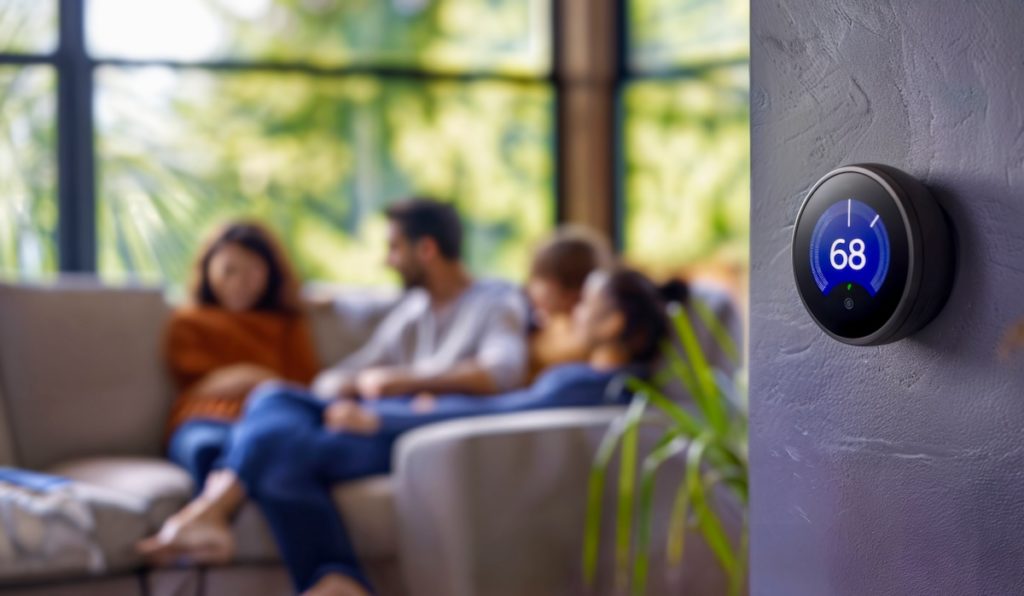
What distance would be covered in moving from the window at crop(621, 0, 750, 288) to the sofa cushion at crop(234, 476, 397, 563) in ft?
5.37

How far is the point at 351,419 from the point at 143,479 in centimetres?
46

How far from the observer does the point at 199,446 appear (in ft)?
8.23

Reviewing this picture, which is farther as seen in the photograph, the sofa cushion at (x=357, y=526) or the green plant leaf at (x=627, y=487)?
the sofa cushion at (x=357, y=526)

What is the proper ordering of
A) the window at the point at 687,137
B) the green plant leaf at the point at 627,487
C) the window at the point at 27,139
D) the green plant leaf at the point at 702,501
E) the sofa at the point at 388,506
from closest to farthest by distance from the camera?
1. the green plant leaf at the point at 702,501
2. the green plant leaf at the point at 627,487
3. the sofa at the point at 388,506
4. the window at the point at 27,139
5. the window at the point at 687,137

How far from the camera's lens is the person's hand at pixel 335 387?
9.04 feet

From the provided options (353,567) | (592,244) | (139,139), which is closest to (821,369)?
(353,567)

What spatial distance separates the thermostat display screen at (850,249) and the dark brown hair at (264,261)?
2429mm

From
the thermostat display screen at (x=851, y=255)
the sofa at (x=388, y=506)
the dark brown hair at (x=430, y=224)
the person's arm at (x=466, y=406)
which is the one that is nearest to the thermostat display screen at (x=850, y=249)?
the thermostat display screen at (x=851, y=255)

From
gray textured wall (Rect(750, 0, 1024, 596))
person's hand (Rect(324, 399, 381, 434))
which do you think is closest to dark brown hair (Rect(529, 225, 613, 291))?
person's hand (Rect(324, 399, 381, 434))

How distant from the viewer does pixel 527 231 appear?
14.1 ft

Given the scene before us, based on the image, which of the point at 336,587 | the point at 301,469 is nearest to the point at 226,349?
the point at 301,469

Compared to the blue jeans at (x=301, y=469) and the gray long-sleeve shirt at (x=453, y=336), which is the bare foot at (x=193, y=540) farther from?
the gray long-sleeve shirt at (x=453, y=336)

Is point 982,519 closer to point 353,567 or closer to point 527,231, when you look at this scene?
point 353,567

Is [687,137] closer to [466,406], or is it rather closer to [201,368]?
[466,406]
